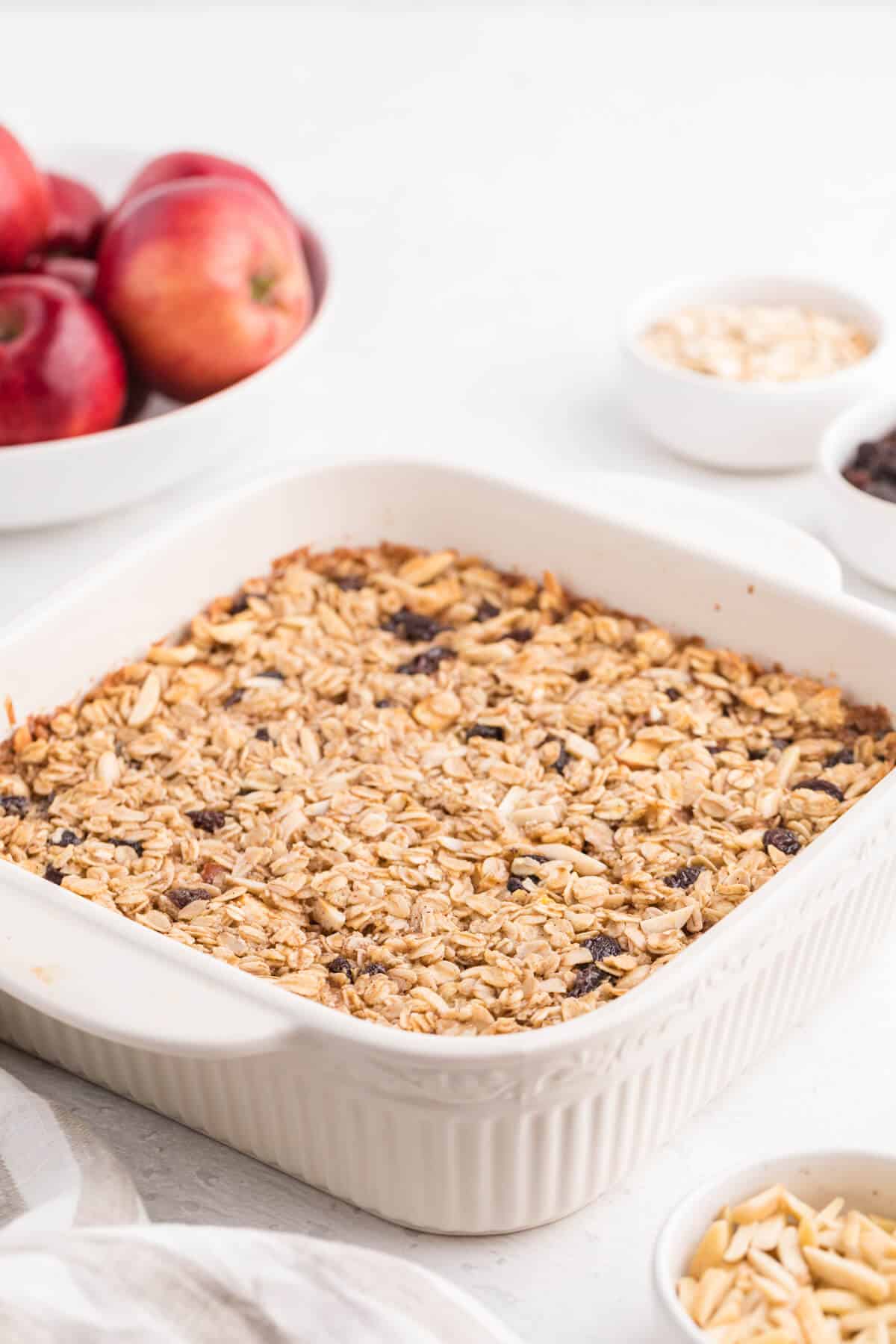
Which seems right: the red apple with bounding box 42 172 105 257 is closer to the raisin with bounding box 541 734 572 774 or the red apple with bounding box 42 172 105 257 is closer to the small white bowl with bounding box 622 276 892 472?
the small white bowl with bounding box 622 276 892 472

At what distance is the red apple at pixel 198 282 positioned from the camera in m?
1.49

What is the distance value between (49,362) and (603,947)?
728mm

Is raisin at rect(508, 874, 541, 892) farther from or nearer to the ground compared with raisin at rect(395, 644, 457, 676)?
farther from the ground

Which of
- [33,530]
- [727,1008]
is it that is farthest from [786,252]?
[727,1008]

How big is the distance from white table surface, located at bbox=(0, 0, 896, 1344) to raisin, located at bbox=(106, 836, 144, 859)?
0.14 m

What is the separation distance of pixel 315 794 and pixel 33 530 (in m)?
0.54

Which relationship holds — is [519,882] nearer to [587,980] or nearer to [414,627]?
[587,980]

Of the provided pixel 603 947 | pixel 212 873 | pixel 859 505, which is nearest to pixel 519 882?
pixel 603 947

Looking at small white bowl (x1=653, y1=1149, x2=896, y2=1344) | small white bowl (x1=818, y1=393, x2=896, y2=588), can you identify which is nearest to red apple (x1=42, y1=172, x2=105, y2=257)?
small white bowl (x1=818, y1=393, x2=896, y2=588)

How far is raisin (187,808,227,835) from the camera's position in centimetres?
111

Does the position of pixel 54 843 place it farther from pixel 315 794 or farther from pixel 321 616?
pixel 321 616

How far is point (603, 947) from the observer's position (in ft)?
3.25

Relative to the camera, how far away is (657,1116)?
0.94 m

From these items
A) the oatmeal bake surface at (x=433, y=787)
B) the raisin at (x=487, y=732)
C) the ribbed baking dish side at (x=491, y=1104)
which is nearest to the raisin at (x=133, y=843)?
the oatmeal bake surface at (x=433, y=787)
